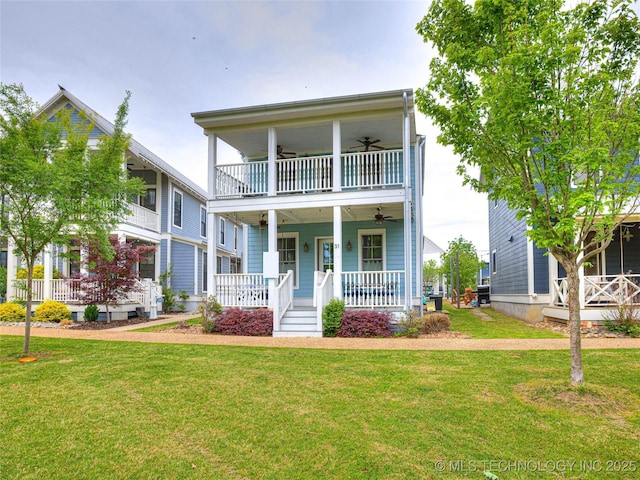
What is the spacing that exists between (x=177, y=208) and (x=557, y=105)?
1670 centimetres

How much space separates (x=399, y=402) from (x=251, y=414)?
5.51 ft

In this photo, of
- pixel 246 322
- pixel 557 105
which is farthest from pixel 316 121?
pixel 557 105

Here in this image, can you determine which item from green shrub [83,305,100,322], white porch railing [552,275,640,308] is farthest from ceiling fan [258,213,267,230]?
white porch railing [552,275,640,308]

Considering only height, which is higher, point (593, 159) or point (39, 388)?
point (593, 159)

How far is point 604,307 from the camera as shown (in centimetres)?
1052

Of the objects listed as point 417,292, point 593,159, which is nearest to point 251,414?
point 593,159

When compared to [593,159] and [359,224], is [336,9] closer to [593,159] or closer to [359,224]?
[359,224]

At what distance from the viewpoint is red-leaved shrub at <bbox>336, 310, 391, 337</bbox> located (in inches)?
389

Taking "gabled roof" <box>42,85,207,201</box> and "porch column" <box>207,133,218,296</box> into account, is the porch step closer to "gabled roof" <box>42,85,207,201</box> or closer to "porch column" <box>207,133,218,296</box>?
"porch column" <box>207,133,218,296</box>

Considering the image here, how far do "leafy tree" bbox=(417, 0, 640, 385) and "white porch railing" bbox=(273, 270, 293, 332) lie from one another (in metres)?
6.42

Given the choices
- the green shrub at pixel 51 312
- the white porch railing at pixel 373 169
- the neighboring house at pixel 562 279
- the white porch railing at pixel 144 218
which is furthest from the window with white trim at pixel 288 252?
the green shrub at pixel 51 312

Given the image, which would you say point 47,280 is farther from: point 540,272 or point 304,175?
point 540,272

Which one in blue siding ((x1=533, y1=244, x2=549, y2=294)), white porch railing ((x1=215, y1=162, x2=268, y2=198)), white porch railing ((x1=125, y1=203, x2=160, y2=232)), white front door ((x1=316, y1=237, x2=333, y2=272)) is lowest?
blue siding ((x1=533, y1=244, x2=549, y2=294))

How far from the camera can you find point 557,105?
15.1 ft
